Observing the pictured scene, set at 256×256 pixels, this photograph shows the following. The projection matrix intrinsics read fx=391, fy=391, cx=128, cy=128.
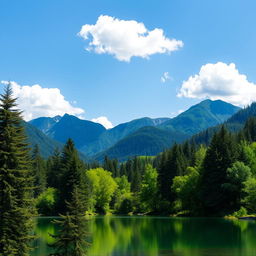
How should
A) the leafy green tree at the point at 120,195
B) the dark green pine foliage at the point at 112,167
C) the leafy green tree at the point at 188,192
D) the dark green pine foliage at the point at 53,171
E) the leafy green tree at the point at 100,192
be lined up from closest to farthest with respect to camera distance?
the leafy green tree at the point at 188,192 → the leafy green tree at the point at 100,192 → the dark green pine foliage at the point at 53,171 → the leafy green tree at the point at 120,195 → the dark green pine foliage at the point at 112,167

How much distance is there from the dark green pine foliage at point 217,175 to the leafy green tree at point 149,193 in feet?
59.8

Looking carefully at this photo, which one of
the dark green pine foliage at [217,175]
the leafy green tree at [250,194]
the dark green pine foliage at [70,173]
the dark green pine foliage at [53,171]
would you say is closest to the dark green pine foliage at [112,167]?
the dark green pine foliage at [53,171]

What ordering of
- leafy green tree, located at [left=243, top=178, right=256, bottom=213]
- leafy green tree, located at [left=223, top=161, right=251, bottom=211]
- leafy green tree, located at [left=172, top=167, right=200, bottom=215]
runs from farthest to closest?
leafy green tree, located at [left=172, top=167, right=200, bottom=215] < leafy green tree, located at [left=223, top=161, right=251, bottom=211] < leafy green tree, located at [left=243, top=178, right=256, bottom=213]

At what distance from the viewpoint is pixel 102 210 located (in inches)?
4508

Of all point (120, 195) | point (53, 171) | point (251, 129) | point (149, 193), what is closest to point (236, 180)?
point (149, 193)

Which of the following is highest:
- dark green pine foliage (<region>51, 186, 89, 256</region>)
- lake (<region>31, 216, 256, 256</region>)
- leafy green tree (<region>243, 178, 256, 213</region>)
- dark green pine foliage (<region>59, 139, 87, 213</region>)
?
dark green pine foliage (<region>59, 139, 87, 213</region>)

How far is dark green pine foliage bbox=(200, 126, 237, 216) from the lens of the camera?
84.4 meters

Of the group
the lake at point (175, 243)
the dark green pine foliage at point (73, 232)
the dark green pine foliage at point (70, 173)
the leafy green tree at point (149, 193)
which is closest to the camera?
the dark green pine foliage at point (73, 232)

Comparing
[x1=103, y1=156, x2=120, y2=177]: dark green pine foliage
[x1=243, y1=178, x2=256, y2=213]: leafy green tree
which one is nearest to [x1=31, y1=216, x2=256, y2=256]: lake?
[x1=243, y1=178, x2=256, y2=213]: leafy green tree

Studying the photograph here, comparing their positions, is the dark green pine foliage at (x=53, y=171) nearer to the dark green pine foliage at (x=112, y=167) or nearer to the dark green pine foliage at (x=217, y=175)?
the dark green pine foliage at (x=112, y=167)

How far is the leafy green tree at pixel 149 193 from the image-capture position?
10309 cm

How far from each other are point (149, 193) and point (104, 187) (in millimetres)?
15671

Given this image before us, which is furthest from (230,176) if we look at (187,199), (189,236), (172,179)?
(189,236)

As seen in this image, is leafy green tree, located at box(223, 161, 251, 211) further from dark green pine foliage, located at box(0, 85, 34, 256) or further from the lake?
dark green pine foliage, located at box(0, 85, 34, 256)
